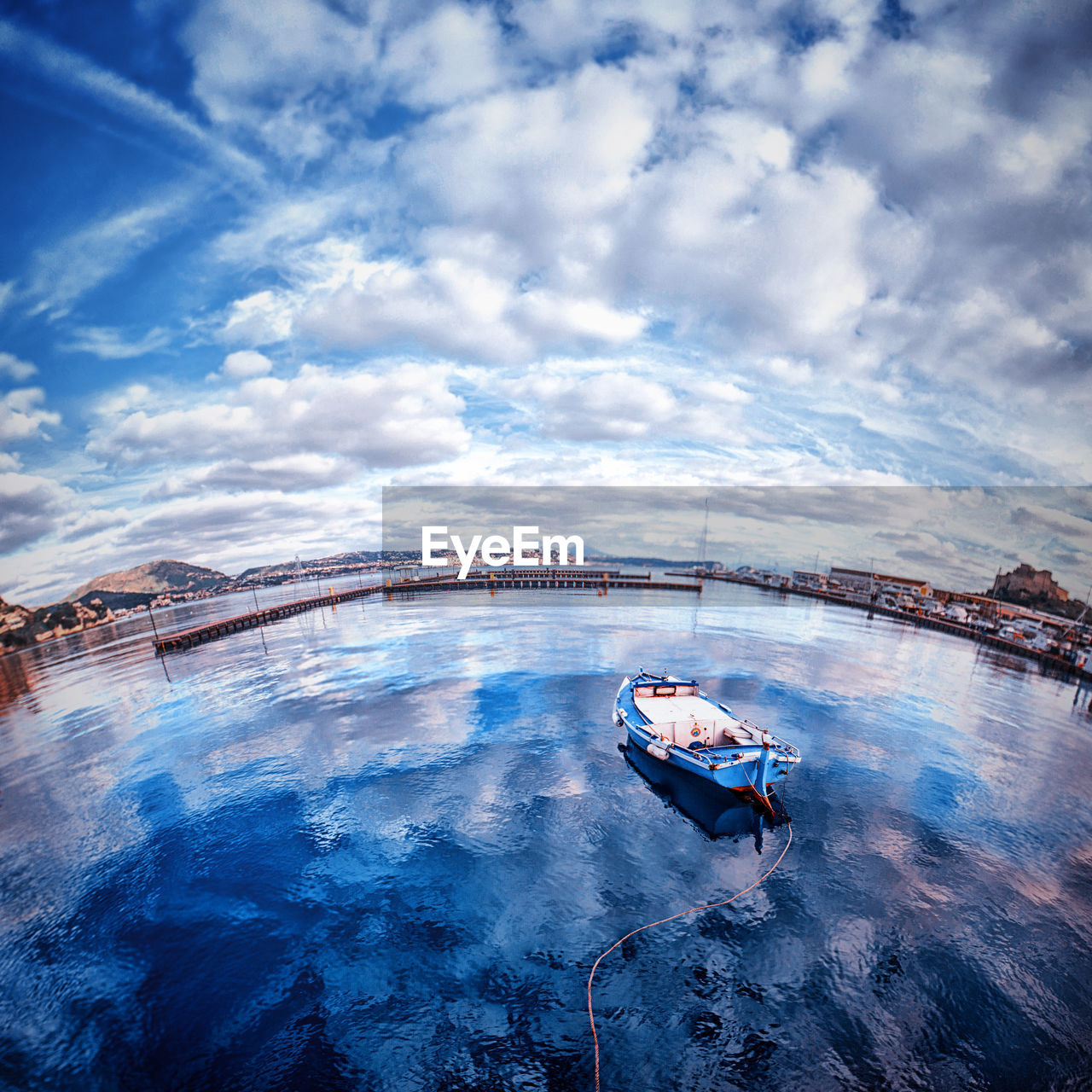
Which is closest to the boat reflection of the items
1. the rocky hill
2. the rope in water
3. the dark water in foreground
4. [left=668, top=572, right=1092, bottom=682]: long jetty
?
the dark water in foreground

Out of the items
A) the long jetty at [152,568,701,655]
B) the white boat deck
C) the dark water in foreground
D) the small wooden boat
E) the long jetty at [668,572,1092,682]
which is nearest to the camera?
the dark water in foreground

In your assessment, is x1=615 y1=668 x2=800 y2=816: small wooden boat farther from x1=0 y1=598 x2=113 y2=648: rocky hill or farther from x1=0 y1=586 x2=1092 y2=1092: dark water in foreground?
x1=0 y1=598 x2=113 y2=648: rocky hill

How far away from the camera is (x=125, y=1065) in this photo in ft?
37.0

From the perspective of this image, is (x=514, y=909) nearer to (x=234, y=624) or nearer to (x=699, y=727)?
(x=699, y=727)

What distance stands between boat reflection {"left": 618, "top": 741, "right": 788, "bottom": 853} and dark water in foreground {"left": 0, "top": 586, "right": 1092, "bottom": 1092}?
403mm

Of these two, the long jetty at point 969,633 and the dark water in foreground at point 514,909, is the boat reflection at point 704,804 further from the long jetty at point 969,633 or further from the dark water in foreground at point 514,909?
the long jetty at point 969,633

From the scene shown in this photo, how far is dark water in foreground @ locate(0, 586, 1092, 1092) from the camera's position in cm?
1151

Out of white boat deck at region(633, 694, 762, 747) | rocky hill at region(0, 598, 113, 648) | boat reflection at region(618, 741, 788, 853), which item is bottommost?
rocky hill at region(0, 598, 113, 648)

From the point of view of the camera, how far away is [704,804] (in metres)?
23.0

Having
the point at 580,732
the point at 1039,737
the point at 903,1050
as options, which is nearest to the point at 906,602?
the point at 1039,737

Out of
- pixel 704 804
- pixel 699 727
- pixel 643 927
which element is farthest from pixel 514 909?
pixel 699 727

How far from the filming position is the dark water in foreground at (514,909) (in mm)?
11508

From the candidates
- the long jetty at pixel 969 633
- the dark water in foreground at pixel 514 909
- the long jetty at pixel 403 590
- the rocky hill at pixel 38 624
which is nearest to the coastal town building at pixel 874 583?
the long jetty at pixel 969 633

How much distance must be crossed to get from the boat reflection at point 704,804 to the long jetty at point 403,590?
7691 cm
